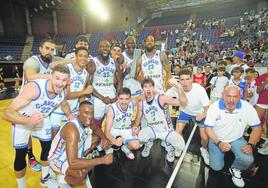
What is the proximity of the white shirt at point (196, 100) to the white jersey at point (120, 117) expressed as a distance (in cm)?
123

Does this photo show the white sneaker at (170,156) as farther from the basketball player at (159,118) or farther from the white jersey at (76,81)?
the white jersey at (76,81)

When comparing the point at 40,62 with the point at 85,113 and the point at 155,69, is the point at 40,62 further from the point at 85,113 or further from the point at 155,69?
the point at 155,69

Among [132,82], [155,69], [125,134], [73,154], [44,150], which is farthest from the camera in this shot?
[132,82]

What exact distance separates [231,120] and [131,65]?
2463 mm

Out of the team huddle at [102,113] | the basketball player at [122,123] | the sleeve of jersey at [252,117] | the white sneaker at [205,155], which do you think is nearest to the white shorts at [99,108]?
the team huddle at [102,113]

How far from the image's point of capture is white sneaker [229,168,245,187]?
3.09m

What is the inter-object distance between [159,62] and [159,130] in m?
1.65

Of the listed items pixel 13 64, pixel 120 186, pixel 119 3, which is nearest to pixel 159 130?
pixel 120 186

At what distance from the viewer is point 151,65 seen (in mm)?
4555

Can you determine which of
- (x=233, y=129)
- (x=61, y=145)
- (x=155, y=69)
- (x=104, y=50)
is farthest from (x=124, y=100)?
(x=233, y=129)

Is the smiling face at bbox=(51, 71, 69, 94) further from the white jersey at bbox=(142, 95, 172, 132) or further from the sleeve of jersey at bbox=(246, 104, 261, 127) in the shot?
the sleeve of jersey at bbox=(246, 104, 261, 127)

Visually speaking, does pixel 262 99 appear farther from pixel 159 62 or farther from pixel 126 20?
pixel 126 20

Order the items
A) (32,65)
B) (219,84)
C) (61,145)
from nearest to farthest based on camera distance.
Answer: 1. (61,145)
2. (32,65)
3. (219,84)

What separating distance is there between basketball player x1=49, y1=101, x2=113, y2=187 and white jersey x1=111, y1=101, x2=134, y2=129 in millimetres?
1204
